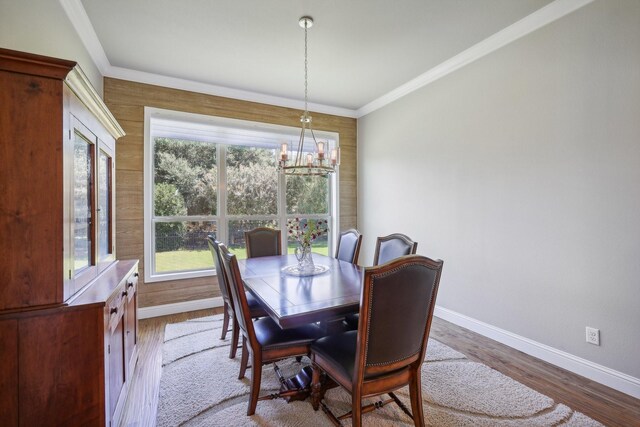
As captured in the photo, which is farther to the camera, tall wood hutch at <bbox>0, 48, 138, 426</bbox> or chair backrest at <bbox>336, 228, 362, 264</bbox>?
chair backrest at <bbox>336, 228, 362, 264</bbox>

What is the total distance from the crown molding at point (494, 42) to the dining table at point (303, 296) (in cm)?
244

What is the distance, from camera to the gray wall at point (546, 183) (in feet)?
6.81

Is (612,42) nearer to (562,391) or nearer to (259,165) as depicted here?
(562,391)

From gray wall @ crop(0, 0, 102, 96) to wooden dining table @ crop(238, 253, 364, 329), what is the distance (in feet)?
6.45

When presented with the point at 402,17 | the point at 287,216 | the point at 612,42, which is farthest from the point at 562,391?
the point at 287,216

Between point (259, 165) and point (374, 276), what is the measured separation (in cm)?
333

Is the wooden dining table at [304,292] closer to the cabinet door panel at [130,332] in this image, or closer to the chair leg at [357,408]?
the chair leg at [357,408]

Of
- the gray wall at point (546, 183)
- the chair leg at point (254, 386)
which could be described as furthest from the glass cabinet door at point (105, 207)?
the gray wall at point (546, 183)

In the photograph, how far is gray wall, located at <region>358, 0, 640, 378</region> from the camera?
2076 mm

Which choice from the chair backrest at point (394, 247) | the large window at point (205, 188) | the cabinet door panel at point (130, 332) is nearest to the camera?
the cabinet door panel at point (130, 332)

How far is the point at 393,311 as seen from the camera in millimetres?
1430

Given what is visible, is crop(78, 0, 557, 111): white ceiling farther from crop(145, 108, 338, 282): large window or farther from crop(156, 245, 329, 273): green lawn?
crop(156, 245, 329, 273): green lawn

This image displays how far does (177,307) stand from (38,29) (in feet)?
9.53

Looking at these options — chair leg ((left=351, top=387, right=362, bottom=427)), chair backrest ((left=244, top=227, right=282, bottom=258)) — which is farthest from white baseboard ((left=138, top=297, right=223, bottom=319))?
chair leg ((left=351, top=387, right=362, bottom=427))
